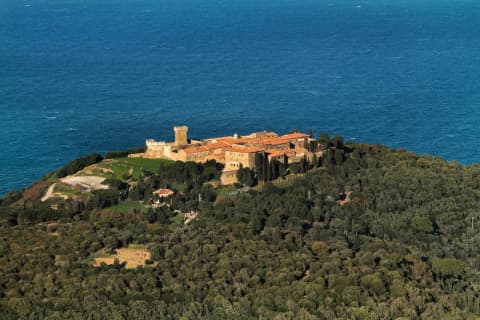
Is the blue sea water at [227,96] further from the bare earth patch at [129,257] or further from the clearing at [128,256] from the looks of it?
the bare earth patch at [129,257]

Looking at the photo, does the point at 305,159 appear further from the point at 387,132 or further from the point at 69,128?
the point at 69,128

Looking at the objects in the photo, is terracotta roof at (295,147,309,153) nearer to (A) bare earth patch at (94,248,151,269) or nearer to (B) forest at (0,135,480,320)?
(B) forest at (0,135,480,320)

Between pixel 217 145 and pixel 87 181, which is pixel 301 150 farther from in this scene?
pixel 87 181

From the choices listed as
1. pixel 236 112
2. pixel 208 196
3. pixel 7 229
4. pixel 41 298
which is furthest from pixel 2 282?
pixel 236 112

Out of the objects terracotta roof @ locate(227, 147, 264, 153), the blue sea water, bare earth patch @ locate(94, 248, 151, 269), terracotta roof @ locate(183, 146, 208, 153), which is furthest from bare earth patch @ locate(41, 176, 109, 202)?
bare earth patch @ locate(94, 248, 151, 269)

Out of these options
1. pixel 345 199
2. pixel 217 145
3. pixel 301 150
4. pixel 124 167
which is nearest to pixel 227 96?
pixel 217 145

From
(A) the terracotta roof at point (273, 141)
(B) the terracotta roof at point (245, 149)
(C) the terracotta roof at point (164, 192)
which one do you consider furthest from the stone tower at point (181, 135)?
(C) the terracotta roof at point (164, 192)
